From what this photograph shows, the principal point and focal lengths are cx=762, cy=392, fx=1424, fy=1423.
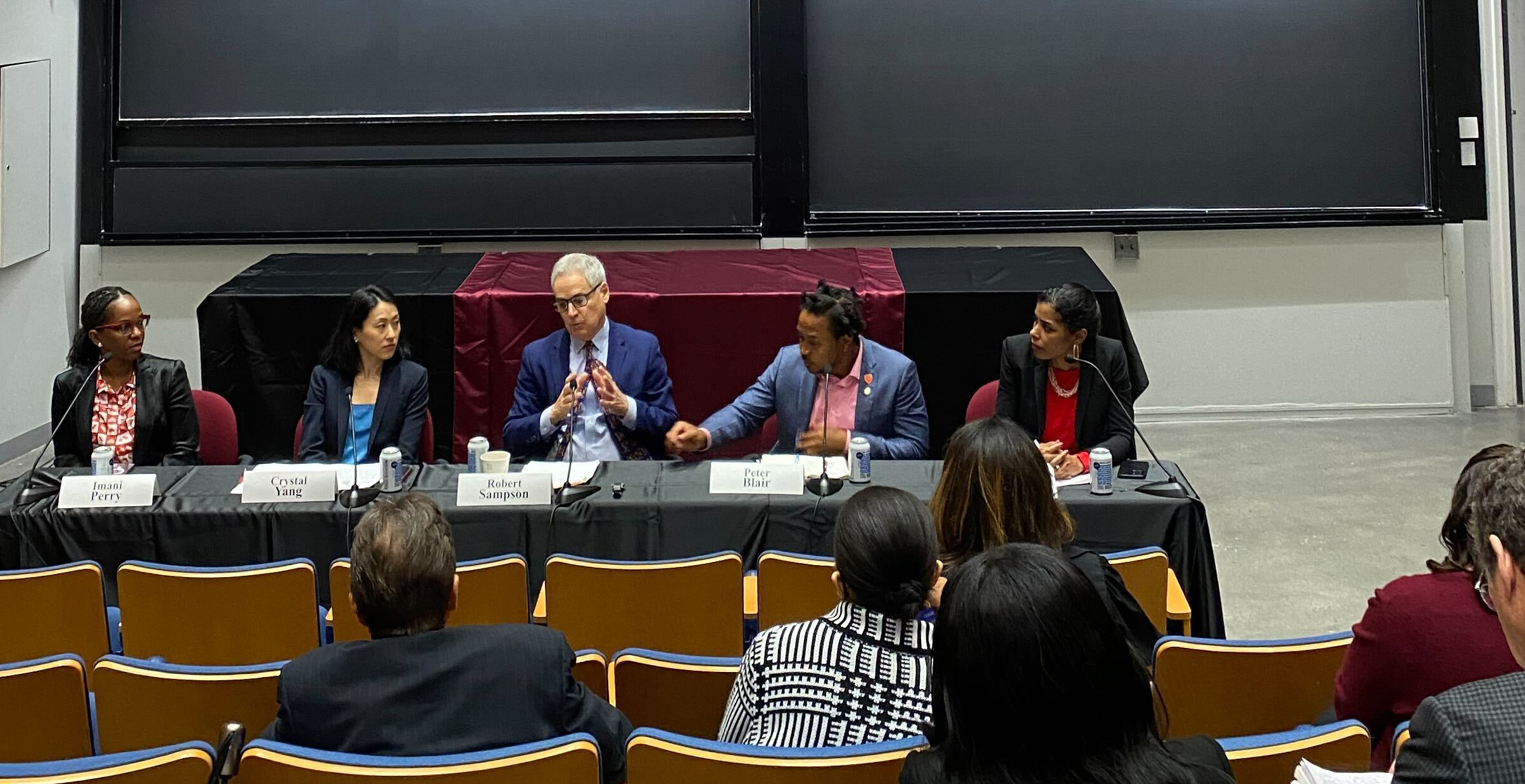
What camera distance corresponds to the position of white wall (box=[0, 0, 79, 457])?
6.21 metres

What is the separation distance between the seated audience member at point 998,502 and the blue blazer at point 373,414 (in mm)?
2003

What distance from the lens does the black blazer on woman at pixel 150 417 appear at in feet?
13.3

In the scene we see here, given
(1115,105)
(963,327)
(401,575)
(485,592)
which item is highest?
(1115,105)

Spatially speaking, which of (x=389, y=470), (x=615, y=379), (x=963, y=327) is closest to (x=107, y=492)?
(x=389, y=470)

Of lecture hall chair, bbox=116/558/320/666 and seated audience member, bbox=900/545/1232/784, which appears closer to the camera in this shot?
seated audience member, bbox=900/545/1232/784

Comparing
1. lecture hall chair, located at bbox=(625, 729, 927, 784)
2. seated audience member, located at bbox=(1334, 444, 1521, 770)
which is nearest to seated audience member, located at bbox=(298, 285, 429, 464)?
lecture hall chair, located at bbox=(625, 729, 927, 784)

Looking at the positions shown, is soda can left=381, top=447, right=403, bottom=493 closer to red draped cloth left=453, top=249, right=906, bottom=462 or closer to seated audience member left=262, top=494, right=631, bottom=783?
seated audience member left=262, top=494, right=631, bottom=783

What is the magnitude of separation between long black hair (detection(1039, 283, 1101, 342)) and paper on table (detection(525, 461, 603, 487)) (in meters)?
1.31

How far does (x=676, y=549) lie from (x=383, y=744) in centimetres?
155

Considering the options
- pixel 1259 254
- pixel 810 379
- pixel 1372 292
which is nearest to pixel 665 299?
pixel 810 379

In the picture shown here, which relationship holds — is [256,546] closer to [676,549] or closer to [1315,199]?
[676,549]

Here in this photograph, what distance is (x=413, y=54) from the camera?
6.80 meters

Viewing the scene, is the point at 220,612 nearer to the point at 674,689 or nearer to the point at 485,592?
the point at 485,592

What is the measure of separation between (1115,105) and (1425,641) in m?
5.10
